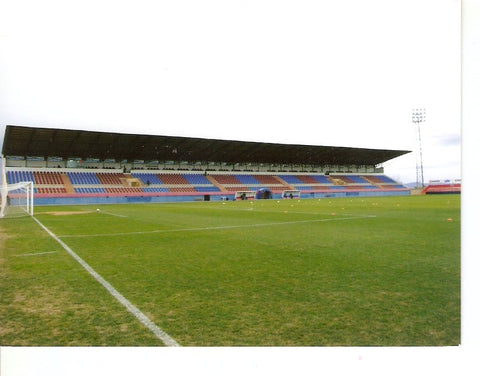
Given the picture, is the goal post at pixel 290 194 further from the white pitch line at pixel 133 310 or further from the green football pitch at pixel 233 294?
the white pitch line at pixel 133 310

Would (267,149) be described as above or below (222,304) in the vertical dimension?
above

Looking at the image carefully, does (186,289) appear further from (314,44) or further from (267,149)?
(267,149)

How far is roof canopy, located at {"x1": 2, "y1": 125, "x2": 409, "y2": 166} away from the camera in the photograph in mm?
27016

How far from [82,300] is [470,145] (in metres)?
3.89

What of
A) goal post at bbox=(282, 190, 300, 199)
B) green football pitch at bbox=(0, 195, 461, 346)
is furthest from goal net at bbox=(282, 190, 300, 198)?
green football pitch at bbox=(0, 195, 461, 346)

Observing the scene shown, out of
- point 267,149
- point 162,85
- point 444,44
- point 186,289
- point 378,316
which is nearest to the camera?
point 378,316

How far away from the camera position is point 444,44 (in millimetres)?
4676

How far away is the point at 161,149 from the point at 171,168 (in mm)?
4652

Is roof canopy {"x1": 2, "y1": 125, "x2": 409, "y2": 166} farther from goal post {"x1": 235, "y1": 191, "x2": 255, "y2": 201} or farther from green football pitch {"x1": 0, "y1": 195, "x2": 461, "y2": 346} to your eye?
green football pitch {"x1": 0, "y1": 195, "x2": 461, "y2": 346}

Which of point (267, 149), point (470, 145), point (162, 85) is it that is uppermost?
point (267, 149)

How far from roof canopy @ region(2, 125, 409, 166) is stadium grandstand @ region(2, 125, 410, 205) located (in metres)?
0.07

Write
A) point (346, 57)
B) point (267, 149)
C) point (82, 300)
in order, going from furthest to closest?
1. point (267, 149)
2. point (346, 57)
3. point (82, 300)

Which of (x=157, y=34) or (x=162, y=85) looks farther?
(x=162, y=85)
